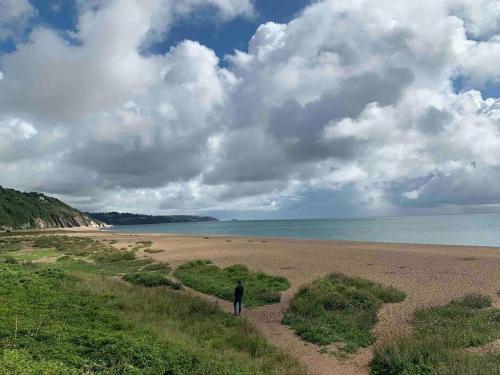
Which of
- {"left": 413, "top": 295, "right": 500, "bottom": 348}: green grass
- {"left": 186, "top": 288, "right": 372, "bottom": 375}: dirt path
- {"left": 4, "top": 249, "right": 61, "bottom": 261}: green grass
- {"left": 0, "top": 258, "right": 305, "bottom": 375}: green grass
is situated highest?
{"left": 0, "top": 258, "right": 305, "bottom": 375}: green grass

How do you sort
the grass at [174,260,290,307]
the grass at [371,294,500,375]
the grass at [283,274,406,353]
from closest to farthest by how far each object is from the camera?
the grass at [371,294,500,375], the grass at [283,274,406,353], the grass at [174,260,290,307]

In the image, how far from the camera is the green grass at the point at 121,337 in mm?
10031

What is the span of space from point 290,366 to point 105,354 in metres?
5.48

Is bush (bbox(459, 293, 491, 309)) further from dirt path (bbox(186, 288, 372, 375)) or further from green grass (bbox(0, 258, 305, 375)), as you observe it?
green grass (bbox(0, 258, 305, 375))

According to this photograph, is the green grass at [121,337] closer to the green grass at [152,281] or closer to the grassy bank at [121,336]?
the grassy bank at [121,336]

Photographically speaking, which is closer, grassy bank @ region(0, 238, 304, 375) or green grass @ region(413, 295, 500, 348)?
grassy bank @ region(0, 238, 304, 375)

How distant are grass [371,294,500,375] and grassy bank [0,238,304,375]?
10.1 feet

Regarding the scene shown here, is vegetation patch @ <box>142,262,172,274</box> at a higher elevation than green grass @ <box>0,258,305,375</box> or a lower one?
lower

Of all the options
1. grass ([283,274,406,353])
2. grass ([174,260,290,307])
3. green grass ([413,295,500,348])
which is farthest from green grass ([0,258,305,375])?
green grass ([413,295,500,348])

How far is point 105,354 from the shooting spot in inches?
420

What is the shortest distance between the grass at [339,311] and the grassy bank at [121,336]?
2.74m

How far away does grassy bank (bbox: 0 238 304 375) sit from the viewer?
33.0 ft

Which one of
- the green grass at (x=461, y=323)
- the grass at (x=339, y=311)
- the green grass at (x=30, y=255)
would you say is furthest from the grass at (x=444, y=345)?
the green grass at (x=30, y=255)

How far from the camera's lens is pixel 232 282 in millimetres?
26609
